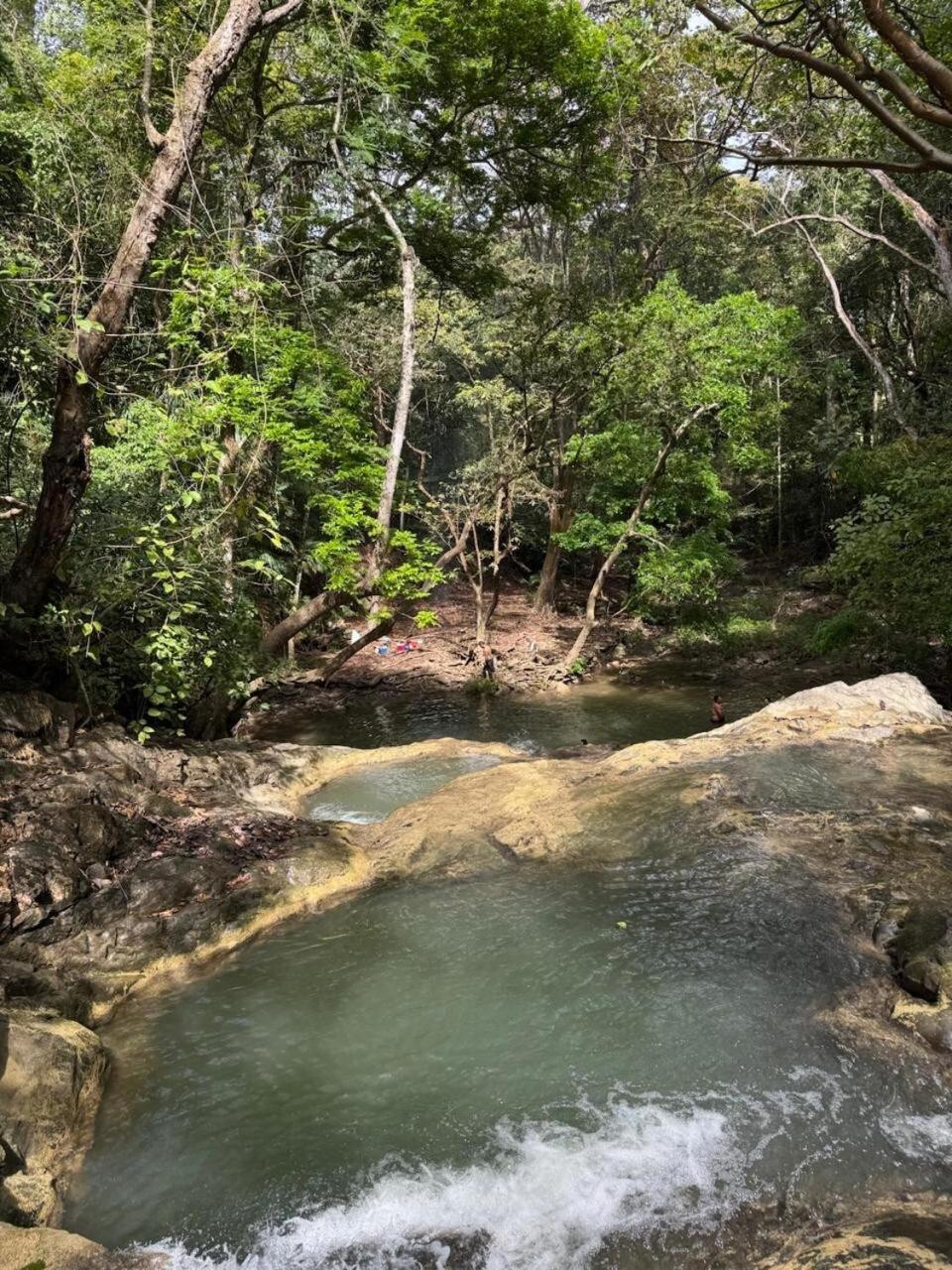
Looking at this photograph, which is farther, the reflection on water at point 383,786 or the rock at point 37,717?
the reflection on water at point 383,786

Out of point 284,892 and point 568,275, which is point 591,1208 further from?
point 568,275

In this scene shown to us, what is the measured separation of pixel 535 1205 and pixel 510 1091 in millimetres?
738

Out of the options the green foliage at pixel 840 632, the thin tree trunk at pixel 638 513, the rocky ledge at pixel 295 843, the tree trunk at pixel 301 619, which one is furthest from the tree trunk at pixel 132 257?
the green foliage at pixel 840 632

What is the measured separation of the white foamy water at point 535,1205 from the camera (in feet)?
10.9

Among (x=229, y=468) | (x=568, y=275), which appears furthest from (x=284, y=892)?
(x=568, y=275)

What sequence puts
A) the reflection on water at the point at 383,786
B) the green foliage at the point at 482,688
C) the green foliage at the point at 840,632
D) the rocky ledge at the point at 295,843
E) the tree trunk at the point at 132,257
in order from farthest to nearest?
the green foliage at the point at 482,688, the green foliage at the point at 840,632, the reflection on water at the point at 383,786, the tree trunk at the point at 132,257, the rocky ledge at the point at 295,843

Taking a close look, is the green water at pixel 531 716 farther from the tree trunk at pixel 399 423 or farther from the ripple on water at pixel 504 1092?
the ripple on water at pixel 504 1092

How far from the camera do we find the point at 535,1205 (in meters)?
3.50

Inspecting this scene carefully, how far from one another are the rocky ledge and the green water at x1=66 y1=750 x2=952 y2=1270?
32 cm

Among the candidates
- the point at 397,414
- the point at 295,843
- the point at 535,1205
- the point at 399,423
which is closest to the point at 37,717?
the point at 295,843

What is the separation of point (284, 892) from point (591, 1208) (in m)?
3.73

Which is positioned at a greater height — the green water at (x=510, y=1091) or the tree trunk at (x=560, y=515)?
the tree trunk at (x=560, y=515)

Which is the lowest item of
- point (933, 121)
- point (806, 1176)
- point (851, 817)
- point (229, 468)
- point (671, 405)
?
point (806, 1176)

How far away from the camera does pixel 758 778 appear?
8148 mm
